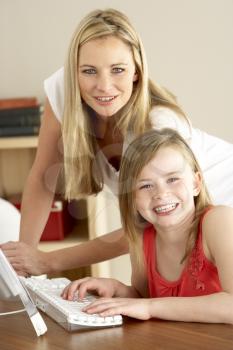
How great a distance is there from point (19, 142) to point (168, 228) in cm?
187

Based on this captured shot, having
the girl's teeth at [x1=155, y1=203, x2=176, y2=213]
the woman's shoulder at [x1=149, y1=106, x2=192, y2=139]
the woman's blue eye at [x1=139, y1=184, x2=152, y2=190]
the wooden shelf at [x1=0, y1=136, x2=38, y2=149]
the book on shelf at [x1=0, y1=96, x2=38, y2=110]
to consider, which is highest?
the woman's shoulder at [x1=149, y1=106, x2=192, y2=139]

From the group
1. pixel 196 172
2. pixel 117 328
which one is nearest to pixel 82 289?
pixel 117 328

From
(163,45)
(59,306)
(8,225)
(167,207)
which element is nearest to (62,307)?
(59,306)

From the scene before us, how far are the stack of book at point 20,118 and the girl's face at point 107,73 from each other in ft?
4.93

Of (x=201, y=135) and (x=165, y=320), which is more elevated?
(x=201, y=135)

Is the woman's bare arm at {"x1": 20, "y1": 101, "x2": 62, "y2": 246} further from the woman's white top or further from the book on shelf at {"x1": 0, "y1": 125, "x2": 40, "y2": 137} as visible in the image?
the book on shelf at {"x1": 0, "y1": 125, "x2": 40, "y2": 137}

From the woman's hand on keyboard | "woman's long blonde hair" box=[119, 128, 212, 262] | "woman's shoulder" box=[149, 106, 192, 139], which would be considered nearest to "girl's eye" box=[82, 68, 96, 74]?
"woman's shoulder" box=[149, 106, 192, 139]

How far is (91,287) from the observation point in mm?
1385

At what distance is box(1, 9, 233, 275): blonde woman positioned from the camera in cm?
163

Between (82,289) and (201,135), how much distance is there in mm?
657

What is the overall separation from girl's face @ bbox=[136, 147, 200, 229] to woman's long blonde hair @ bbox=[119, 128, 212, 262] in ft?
0.04

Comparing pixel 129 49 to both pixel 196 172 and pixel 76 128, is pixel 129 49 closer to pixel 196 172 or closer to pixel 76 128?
pixel 76 128

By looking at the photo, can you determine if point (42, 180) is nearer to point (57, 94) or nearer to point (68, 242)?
point (57, 94)

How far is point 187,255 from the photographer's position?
1363mm
